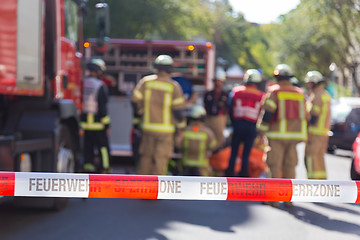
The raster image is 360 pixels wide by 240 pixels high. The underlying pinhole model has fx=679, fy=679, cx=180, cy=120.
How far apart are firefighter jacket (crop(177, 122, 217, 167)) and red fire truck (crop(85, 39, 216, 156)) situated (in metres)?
2.82

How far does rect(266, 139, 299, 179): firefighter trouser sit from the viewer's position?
8664 millimetres

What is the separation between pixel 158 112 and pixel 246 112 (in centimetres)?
161

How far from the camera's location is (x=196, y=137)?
32.8ft

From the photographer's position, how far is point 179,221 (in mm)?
7039

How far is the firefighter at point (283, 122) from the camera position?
8602 millimetres

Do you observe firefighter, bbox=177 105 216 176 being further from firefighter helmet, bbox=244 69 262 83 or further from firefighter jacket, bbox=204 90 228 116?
firefighter jacket, bbox=204 90 228 116

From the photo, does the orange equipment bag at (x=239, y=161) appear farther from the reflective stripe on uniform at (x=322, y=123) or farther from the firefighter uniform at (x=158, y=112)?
the firefighter uniform at (x=158, y=112)

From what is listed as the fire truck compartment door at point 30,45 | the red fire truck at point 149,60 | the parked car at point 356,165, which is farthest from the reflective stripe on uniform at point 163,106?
the red fire truck at point 149,60

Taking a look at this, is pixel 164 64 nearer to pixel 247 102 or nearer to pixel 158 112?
pixel 158 112

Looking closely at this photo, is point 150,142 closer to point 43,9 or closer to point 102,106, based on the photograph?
point 102,106

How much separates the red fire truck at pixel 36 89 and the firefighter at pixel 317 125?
330 centimetres

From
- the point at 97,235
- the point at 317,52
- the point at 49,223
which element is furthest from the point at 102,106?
the point at 317,52

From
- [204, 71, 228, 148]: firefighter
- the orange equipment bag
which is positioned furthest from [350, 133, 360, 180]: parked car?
[204, 71, 228, 148]: firefighter

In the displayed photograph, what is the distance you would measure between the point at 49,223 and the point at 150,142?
2.49 meters
